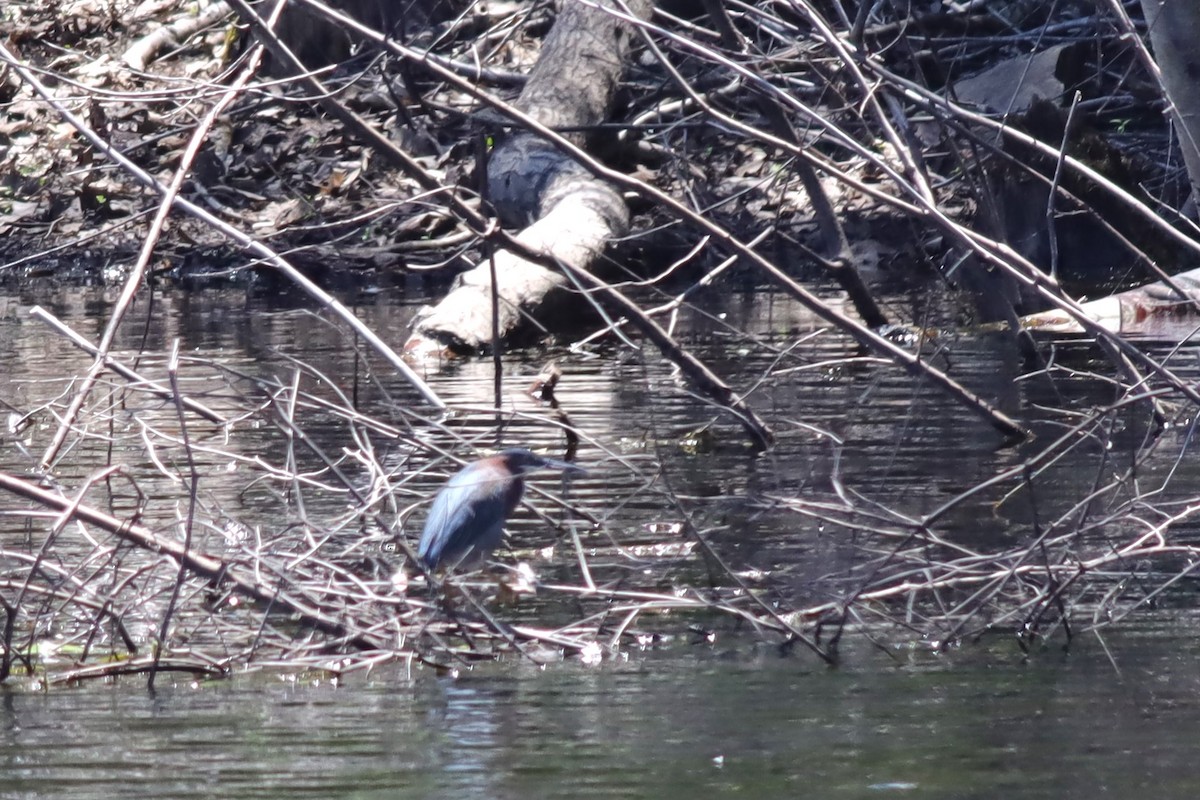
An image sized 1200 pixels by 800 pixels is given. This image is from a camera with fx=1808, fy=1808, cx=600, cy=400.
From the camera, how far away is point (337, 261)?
1727 centimetres

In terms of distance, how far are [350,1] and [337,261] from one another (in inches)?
147

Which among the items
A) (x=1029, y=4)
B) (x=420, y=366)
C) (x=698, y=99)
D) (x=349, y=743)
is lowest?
(x=349, y=743)

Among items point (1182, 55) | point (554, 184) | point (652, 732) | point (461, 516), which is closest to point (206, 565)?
point (461, 516)

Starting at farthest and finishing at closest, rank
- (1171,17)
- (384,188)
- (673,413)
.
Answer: (384,188) < (673,413) < (1171,17)

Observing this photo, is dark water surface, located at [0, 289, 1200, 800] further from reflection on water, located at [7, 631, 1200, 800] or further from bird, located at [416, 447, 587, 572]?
bird, located at [416, 447, 587, 572]

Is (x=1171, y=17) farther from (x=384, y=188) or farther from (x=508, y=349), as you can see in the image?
(x=384, y=188)

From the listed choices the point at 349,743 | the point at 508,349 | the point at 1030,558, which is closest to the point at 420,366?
the point at 508,349

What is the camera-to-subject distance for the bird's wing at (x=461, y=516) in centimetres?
572

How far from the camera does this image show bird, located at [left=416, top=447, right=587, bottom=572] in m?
5.73

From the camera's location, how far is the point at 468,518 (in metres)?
5.78

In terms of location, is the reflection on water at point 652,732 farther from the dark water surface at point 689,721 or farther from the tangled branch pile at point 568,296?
the tangled branch pile at point 568,296

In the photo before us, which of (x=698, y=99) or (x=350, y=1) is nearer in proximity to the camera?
(x=698, y=99)

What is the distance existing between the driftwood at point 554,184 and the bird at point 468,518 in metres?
6.46

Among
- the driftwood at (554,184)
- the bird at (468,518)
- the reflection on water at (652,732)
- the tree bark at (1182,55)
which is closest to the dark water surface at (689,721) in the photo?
the reflection on water at (652,732)
